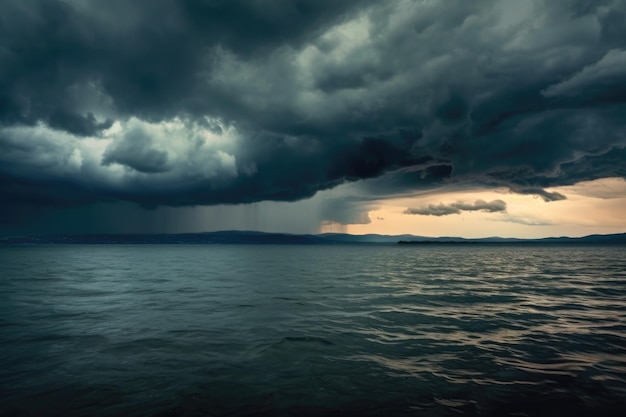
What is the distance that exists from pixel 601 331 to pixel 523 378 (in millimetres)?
9364

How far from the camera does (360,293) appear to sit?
30.5 meters

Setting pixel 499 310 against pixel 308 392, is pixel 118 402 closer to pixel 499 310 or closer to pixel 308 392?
pixel 308 392

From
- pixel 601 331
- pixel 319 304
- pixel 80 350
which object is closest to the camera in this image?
pixel 80 350

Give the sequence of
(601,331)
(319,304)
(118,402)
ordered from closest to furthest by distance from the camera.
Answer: (118,402)
(601,331)
(319,304)

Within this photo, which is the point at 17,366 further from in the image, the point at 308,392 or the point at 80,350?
the point at 308,392

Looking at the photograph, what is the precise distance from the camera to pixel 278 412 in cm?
881

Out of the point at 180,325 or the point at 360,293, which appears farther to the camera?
the point at 360,293

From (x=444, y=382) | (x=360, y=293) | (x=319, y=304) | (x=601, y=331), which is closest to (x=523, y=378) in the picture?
(x=444, y=382)

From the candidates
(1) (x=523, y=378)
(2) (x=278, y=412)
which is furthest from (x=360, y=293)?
(2) (x=278, y=412)

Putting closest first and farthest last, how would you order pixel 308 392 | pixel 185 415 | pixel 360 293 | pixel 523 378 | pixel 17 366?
pixel 185 415, pixel 308 392, pixel 523 378, pixel 17 366, pixel 360 293

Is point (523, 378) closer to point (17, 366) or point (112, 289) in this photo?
point (17, 366)

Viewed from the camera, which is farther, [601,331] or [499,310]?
[499,310]

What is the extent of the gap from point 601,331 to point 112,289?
124 ft

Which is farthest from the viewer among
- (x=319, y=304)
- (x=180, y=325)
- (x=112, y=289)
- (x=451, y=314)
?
(x=112, y=289)
